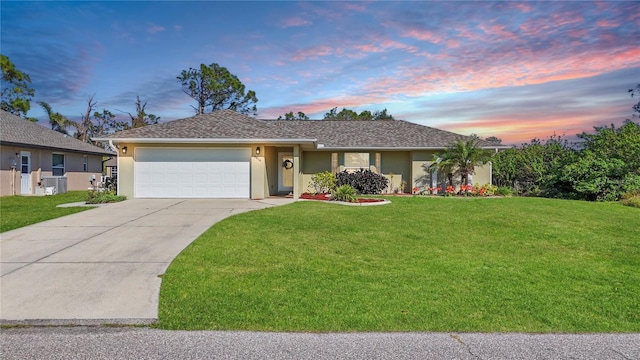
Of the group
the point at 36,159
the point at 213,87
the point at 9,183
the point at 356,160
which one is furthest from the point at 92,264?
the point at 213,87

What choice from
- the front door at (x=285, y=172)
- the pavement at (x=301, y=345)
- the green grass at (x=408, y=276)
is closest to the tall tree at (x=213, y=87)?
the front door at (x=285, y=172)

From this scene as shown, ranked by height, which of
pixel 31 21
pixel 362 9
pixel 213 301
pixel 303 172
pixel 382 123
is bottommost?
pixel 213 301

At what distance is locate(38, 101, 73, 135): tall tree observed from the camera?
4272 cm

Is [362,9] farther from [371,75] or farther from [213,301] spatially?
[213,301]

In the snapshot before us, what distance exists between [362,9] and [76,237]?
1096 cm

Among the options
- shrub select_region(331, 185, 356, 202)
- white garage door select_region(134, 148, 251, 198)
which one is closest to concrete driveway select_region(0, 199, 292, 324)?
white garage door select_region(134, 148, 251, 198)

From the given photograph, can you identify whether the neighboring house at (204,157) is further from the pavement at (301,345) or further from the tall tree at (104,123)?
the tall tree at (104,123)

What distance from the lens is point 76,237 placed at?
8.98 meters

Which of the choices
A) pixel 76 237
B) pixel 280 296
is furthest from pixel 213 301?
pixel 76 237

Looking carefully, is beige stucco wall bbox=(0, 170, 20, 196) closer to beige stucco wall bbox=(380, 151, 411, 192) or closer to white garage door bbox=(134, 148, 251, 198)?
white garage door bbox=(134, 148, 251, 198)

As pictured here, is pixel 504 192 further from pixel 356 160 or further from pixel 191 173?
pixel 191 173

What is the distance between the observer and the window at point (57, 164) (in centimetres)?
2412

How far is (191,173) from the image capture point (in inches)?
684

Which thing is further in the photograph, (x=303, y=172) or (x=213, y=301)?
(x=303, y=172)
